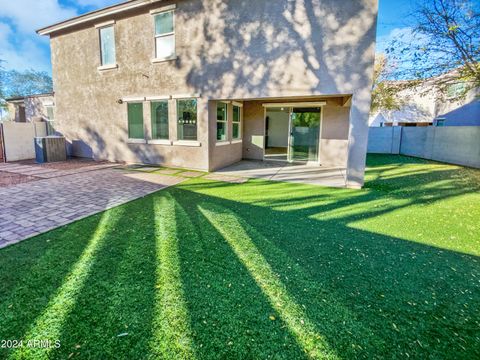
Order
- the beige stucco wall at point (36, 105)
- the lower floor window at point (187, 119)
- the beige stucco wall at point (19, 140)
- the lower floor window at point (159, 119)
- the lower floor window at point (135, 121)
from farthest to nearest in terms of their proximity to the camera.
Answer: the beige stucco wall at point (36, 105)
the beige stucco wall at point (19, 140)
the lower floor window at point (135, 121)
the lower floor window at point (159, 119)
the lower floor window at point (187, 119)

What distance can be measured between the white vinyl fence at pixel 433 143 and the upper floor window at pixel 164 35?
540 inches

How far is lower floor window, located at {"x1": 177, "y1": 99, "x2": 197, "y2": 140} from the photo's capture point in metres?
8.80

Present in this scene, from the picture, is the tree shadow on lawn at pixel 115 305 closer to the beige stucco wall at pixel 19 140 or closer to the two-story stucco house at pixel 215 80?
the two-story stucco house at pixel 215 80

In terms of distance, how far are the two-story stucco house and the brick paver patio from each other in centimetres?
247

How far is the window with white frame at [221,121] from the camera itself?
9234mm

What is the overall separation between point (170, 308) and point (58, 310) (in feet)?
3.16

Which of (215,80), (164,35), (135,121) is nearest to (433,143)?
(215,80)

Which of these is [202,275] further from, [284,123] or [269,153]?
[284,123]

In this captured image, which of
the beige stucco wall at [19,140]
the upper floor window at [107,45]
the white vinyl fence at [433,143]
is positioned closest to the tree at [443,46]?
the white vinyl fence at [433,143]

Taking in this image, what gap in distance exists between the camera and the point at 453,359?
5.91 ft

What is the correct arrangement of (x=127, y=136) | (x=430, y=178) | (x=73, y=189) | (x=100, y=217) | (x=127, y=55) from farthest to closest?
(x=127, y=136)
(x=127, y=55)
(x=430, y=178)
(x=73, y=189)
(x=100, y=217)

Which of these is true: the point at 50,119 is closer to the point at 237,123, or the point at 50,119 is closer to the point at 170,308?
the point at 237,123

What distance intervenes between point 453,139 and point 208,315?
51.8ft

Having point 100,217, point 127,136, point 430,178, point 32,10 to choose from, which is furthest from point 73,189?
point 32,10
